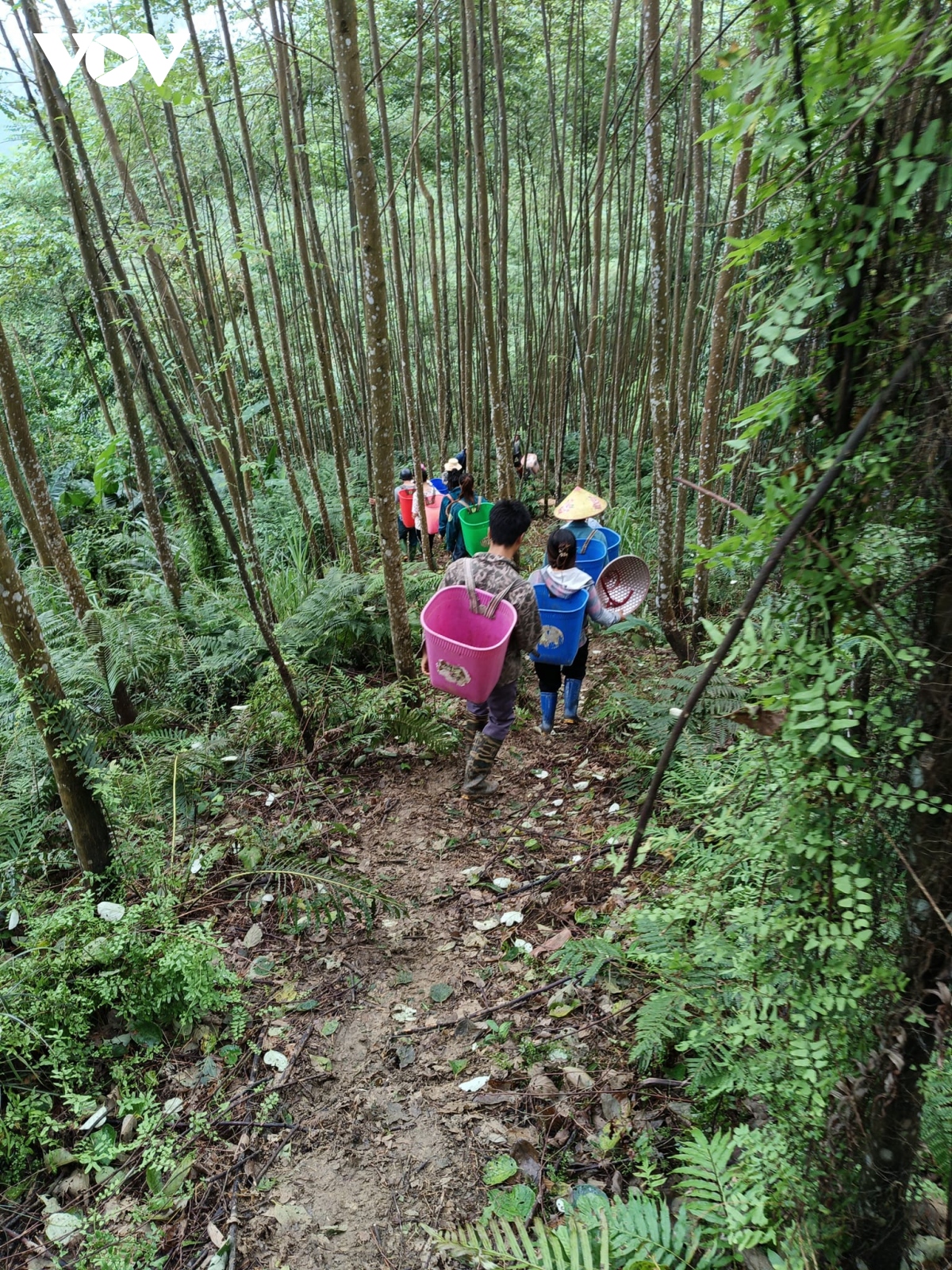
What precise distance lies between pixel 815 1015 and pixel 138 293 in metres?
10.6

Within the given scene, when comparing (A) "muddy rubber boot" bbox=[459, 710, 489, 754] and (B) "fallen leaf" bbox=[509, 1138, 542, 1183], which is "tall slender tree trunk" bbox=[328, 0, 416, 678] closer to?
(A) "muddy rubber boot" bbox=[459, 710, 489, 754]

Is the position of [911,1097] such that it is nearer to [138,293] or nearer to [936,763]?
[936,763]

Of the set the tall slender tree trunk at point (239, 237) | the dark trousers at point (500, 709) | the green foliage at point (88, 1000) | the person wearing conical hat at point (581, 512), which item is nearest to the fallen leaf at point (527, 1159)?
the green foliage at point (88, 1000)

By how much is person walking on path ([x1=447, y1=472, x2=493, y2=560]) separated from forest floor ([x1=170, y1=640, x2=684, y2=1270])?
127 inches

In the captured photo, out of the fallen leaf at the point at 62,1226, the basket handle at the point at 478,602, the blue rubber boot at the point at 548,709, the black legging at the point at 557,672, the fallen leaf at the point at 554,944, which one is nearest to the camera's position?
Result: the fallen leaf at the point at 62,1226

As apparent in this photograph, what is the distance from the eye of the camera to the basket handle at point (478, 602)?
310cm

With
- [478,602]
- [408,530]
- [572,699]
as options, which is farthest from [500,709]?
[408,530]

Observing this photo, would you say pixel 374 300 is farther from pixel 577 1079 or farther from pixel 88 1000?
pixel 577 1079

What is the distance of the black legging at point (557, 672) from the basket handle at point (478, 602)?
86 centimetres

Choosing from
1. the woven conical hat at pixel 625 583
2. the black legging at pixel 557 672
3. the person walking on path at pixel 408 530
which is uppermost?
the woven conical hat at pixel 625 583

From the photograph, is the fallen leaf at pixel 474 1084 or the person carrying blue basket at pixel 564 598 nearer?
the fallen leaf at pixel 474 1084

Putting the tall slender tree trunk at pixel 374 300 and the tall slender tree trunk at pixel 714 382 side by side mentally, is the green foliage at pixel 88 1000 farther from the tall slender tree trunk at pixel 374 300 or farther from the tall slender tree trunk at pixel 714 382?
the tall slender tree trunk at pixel 714 382

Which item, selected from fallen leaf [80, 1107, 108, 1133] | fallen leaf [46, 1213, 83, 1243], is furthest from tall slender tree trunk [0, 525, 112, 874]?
fallen leaf [46, 1213, 83, 1243]

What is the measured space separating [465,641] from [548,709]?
3.48 ft
